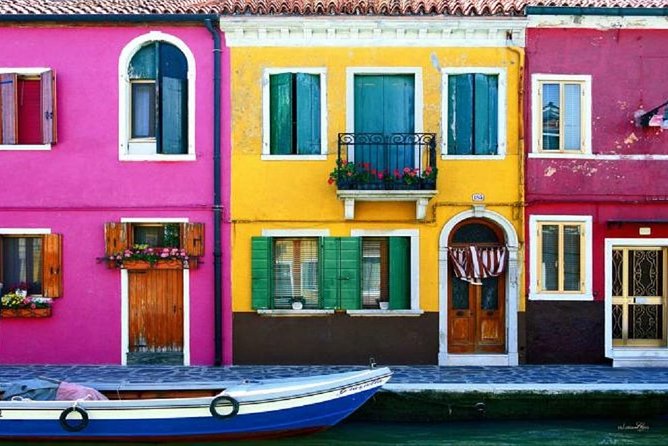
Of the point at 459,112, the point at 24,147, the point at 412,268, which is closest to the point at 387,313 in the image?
the point at 412,268

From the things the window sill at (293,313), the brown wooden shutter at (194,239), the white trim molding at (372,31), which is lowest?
the window sill at (293,313)

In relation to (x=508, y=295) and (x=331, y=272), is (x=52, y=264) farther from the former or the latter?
(x=508, y=295)

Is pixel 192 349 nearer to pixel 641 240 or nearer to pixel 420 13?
pixel 420 13

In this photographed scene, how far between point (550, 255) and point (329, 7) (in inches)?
235

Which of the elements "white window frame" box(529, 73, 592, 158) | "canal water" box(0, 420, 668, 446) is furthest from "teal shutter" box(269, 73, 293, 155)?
"canal water" box(0, 420, 668, 446)

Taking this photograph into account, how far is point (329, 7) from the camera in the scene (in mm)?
14781

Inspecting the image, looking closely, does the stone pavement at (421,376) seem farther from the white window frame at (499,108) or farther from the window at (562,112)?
the window at (562,112)

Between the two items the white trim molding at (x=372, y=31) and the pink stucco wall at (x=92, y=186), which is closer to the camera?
the white trim molding at (x=372, y=31)

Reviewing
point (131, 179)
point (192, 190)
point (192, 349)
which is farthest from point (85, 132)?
point (192, 349)

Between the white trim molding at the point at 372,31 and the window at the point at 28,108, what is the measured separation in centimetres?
336

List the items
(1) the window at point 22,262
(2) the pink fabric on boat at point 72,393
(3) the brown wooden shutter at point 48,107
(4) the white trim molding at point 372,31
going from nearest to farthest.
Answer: (2) the pink fabric on boat at point 72,393 < (4) the white trim molding at point 372,31 < (3) the brown wooden shutter at point 48,107 < (1) the window at point 22,262

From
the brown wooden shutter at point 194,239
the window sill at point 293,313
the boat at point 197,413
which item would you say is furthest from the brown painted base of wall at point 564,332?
the brown wooden shutter at point 194,239

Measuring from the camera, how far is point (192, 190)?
1491cm

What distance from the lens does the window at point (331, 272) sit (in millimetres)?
14820
